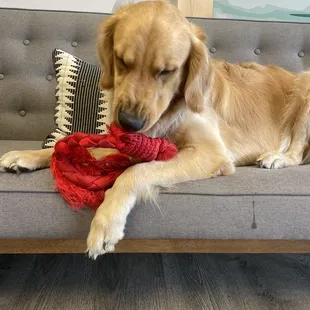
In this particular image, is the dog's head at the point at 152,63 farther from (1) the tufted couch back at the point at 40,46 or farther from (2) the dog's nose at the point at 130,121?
(1) the tufted couch back at the point at 40,46

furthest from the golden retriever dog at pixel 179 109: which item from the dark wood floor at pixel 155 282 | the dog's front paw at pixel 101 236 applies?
the dark wood floor at pixel 155 282

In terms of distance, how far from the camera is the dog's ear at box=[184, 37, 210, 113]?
1.51m

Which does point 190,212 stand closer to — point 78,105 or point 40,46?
point 78,105

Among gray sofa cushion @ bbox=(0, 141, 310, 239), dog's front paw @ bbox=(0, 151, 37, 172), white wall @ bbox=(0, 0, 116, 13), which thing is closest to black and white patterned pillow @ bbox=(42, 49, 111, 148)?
dog's front paw @ bbox=(0, 151, 37, 172)

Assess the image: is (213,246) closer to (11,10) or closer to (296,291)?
(296,291)

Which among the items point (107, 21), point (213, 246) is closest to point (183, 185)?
point (213, 246)

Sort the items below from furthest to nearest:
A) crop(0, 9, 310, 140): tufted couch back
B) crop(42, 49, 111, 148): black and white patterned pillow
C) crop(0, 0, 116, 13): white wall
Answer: crop(0, 0, 116, 13): white wall
crop(0, 9, 310, 140): tufted couch back
crop(42, 49, 111, 148): black and white patterned pillow

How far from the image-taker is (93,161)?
1.37m

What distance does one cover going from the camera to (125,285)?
67.7 inches

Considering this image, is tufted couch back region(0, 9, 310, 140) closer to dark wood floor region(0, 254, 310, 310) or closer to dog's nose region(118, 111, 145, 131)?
dark wood floor region(0, 254, 310, 310)

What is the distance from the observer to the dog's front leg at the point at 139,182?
47.5 inches

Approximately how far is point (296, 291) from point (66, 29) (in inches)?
76.0

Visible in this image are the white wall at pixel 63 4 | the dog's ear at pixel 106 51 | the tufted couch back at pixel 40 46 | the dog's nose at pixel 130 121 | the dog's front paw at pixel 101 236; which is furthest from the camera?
the white wall at pixel 63 4

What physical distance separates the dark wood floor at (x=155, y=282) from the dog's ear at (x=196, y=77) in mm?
794
